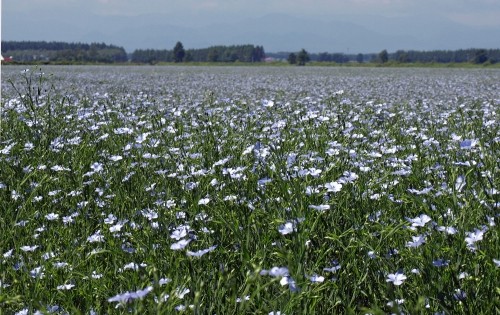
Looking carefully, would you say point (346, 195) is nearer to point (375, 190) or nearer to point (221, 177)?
point (375, 190)

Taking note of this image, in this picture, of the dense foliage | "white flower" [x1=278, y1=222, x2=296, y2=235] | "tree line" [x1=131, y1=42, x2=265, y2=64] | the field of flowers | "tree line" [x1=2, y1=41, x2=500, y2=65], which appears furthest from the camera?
the dense foliage

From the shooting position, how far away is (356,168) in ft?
15.5

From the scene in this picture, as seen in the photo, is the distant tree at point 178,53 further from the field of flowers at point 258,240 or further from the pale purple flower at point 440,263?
the pale purple flower at point 440,263

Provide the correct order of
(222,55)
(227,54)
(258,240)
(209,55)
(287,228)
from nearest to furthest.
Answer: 1. (287,228)
2. (258,240)
3. (209,55)
4. (227,54)
5. (222,55)

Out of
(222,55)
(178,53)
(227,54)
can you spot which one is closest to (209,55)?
(178,53)

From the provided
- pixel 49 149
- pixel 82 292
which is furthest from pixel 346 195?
pixel 49 149

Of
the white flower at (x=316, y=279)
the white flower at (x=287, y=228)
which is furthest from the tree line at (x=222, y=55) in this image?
the white flower at (x=316, y=279)

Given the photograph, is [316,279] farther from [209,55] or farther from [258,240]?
[209,55]

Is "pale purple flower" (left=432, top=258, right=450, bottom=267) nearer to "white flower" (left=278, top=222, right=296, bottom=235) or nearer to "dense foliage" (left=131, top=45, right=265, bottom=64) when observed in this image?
"white flower" (left=278, top=222, right=296, bottom=235)

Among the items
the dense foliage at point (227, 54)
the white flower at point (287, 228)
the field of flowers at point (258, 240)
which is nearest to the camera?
the field of flowers at point (258, 240)

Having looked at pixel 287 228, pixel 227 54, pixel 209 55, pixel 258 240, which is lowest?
pixel 227 54

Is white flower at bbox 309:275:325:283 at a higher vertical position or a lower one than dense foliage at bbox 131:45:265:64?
higher

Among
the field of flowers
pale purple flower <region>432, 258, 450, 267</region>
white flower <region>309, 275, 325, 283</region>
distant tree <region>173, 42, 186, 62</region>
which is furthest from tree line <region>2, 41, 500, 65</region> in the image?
white flower <region>309, 275, 325, 283</region>

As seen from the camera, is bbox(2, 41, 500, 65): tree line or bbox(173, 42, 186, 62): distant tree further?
bbox(173, 42, 186, 62): distant tree
